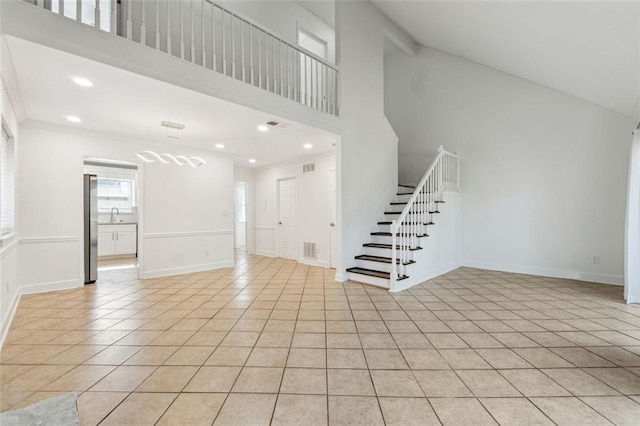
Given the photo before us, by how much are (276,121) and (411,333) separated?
334 centimetres

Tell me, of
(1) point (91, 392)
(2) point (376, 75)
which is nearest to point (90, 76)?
(1) point (91, 392)

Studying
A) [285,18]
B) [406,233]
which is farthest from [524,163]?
[285,18]

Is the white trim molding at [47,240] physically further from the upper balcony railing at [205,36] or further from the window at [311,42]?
the window at [311,42]

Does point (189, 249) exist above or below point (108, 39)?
below

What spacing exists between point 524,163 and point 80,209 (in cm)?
795

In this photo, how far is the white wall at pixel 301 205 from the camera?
626cm

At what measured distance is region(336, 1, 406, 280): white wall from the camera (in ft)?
15.9

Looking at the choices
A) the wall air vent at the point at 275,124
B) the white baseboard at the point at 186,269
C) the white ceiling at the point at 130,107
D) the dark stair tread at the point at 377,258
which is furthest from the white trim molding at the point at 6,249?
the dark stair tread at the point at 377,258

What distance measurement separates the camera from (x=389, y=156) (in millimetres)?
5812

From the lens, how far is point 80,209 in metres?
4.54

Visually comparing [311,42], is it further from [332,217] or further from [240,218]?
[240,218]

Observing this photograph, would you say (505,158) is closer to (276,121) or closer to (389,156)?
(389,156)

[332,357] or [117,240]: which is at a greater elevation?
[117,240]

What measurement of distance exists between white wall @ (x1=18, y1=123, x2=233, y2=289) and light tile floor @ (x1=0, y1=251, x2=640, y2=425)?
0.66 metres
